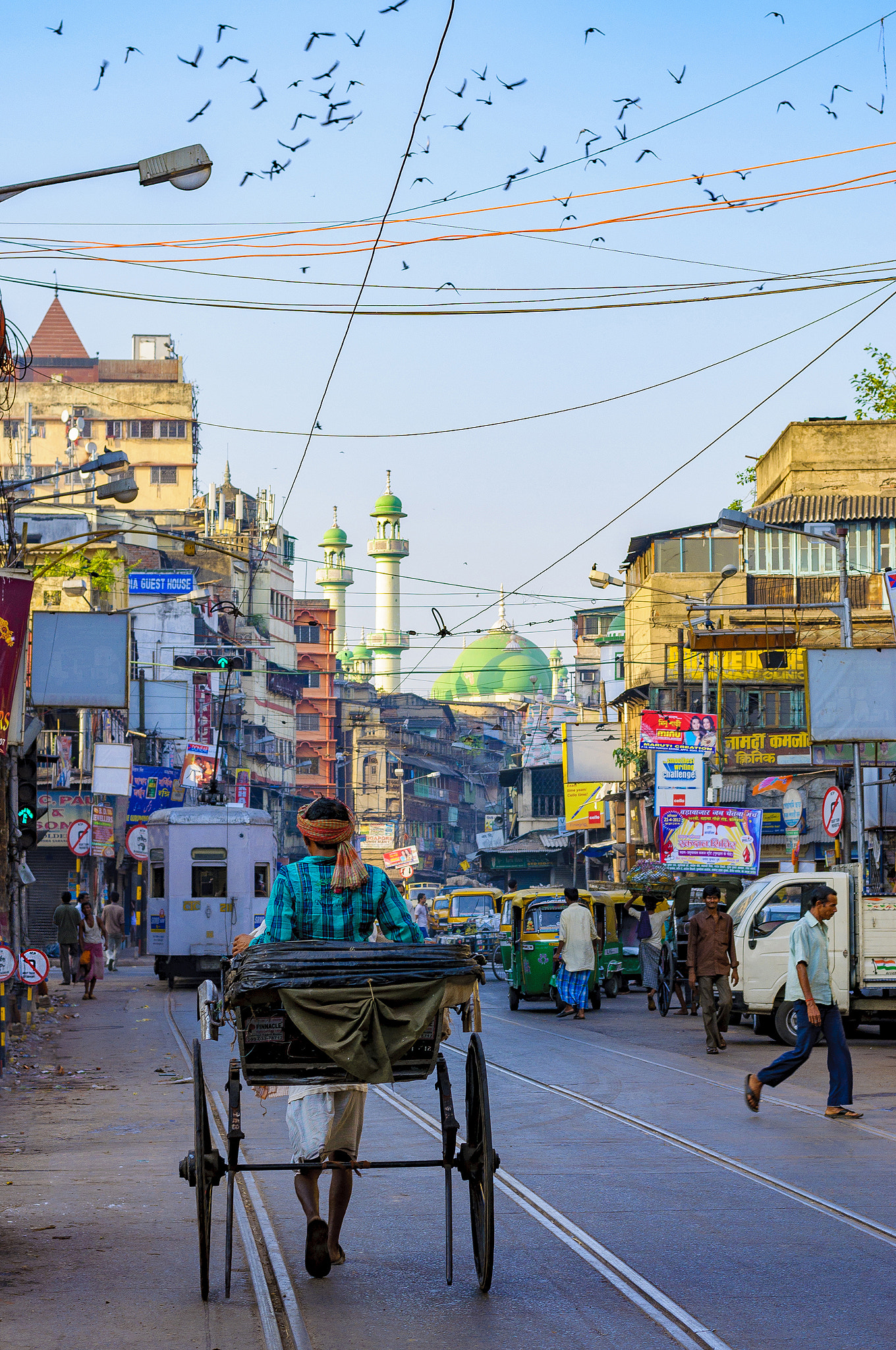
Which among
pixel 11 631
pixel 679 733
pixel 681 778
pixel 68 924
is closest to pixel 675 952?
pixel 68 924

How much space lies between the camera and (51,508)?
6962cm

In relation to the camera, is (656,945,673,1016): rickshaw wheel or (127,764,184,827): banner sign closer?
(656,945,673,1016): rickshaw wheel

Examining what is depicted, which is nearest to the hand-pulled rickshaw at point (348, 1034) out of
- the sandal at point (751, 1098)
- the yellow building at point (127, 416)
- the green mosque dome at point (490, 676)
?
the sandal at point (751, 1098)

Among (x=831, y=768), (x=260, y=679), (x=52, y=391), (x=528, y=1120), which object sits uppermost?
(x=52, y=391)

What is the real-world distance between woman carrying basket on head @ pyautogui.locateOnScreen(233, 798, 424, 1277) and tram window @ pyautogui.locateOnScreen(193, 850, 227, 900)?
1016 inches

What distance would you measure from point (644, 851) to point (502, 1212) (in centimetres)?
5681

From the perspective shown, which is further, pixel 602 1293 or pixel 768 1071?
pixel 768 1071

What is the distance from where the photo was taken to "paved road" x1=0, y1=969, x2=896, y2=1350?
629 cm

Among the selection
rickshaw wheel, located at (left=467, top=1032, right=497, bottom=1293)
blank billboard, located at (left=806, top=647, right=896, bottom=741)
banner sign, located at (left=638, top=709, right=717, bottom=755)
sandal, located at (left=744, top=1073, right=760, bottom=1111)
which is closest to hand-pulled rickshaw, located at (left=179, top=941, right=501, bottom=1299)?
rickshaw wheel, located at (left=467, top=1032, right=497, bottom=1293)

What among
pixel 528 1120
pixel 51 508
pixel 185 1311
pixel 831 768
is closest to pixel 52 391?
pixel 51 508

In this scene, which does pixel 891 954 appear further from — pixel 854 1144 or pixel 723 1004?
pixel 854 1144

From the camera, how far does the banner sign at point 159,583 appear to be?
36.9 metres

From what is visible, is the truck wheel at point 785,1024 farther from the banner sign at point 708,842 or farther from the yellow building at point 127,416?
the yellow building at point 127,416

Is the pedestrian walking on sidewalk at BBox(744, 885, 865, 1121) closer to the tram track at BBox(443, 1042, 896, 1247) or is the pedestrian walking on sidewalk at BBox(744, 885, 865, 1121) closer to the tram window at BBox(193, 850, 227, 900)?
the tram track at BBox(443, 1042, 896, 1247)
